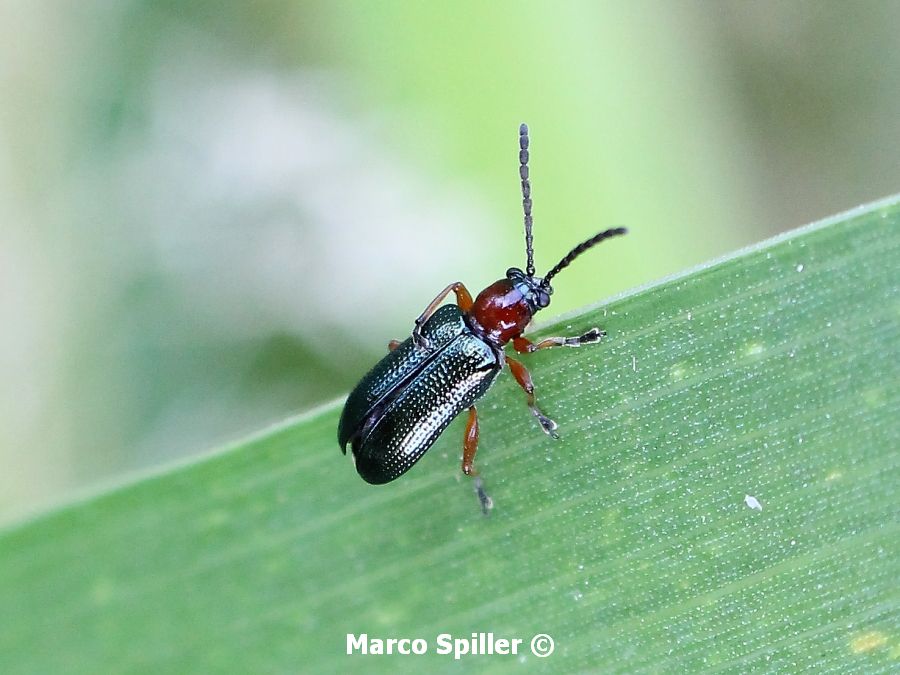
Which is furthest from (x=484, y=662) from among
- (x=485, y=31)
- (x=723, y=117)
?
(x=723, y=117)

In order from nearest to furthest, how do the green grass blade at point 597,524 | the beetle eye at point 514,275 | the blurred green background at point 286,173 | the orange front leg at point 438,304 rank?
the green grass blade at point 597,524 → the orange front leg at point 438,304 → the beetle eye at point 514,275 → the blurred green background at point 286,173

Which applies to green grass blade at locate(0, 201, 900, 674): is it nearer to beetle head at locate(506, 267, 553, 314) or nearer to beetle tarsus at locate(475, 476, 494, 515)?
beetle tarsus at locate(475, 476, 494, 515)

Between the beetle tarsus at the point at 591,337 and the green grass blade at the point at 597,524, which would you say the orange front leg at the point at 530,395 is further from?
the beetle tarsus at the point at 591,337

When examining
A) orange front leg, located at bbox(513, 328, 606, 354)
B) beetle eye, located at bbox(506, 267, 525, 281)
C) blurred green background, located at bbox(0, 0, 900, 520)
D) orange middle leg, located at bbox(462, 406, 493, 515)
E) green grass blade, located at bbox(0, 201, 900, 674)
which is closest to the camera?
green grass blade, located at bbox(0, 201, 900, 674)

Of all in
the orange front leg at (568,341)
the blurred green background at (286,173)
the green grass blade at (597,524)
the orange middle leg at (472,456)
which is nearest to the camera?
the green grass blade at (597,524)

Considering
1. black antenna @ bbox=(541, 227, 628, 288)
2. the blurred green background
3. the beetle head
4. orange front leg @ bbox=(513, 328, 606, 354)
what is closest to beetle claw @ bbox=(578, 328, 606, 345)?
orange front leg @ bbox=(513, 328, 606, 354)

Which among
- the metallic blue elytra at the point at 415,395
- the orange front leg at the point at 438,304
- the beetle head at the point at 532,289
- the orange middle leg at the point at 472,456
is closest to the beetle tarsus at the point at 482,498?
the orange middle leg at the point at 472,456

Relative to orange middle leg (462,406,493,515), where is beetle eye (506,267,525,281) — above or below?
above

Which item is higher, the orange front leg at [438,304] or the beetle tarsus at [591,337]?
the beetle tarsus at [591,337]

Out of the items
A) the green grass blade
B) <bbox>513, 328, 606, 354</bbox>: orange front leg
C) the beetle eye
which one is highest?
<bbox>513, 328, 606, 354</bbox>: orange front leg
